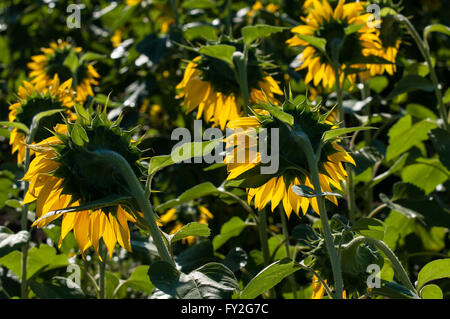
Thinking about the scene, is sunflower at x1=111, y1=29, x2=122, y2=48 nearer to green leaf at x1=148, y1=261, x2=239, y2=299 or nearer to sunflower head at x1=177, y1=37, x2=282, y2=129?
sunflower head at x1=177, y1=37, x2=282, y2=129

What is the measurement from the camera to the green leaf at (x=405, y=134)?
70.0 inches

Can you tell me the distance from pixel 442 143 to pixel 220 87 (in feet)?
1.98

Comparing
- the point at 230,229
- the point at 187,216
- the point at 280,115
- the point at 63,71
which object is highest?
the point at 280,115

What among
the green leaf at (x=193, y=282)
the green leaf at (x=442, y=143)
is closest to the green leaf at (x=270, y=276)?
the green leaf at (x=193, y=282)

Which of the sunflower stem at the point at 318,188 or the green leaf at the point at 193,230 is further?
the green leaf at the point at 193,230

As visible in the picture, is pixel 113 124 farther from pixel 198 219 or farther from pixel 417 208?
pixel 198 219

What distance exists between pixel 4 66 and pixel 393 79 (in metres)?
1.81

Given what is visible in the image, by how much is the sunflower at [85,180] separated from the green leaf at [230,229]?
2.02 feet

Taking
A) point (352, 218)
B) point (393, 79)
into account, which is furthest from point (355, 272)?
point (393, 79)

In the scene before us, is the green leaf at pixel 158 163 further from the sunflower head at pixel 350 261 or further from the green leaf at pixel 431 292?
the green leaf at pixel 431 292

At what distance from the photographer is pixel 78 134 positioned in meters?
0.95

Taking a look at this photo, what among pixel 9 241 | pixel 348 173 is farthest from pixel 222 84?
pixel 9 241

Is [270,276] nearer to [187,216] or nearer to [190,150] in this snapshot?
[190,150]
